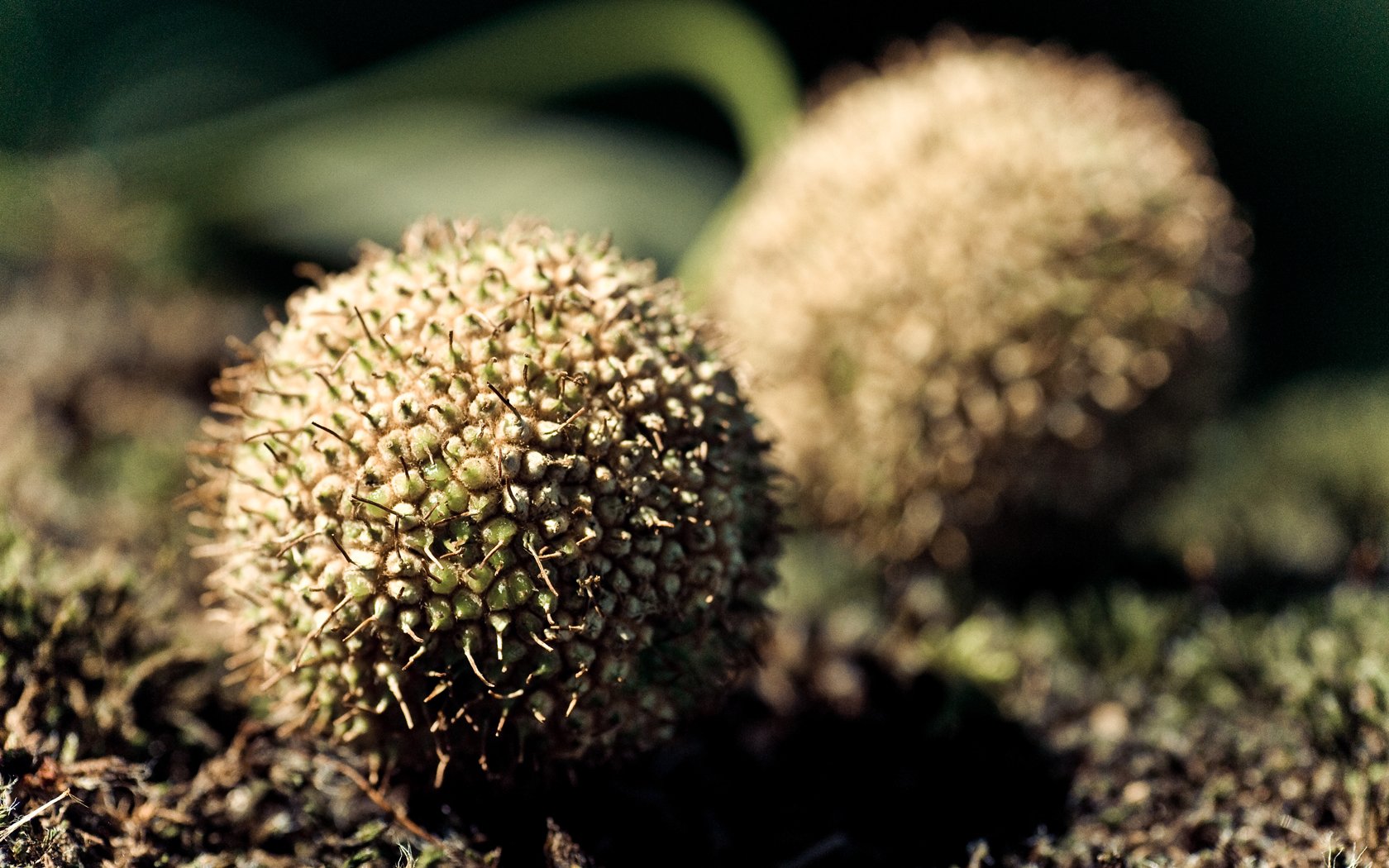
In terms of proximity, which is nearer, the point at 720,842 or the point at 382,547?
the point at 382,547

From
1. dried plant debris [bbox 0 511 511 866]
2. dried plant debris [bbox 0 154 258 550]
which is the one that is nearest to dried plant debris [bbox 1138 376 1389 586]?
dried plant debris [bbox 0 511 511 866]

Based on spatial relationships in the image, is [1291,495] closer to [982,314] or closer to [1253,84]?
[982,314]

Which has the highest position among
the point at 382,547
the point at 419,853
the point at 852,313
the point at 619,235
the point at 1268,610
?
the point at 619,235

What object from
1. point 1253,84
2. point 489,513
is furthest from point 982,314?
point 1253,84

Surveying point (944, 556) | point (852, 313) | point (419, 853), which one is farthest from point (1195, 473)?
point (419, 853)

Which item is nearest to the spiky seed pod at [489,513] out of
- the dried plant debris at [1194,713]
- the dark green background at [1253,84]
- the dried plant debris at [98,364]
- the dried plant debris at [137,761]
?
the dried plant debris at [137,761]

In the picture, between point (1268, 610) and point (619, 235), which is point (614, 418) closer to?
point (1268, 610)

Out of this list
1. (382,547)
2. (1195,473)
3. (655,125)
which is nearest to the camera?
(382,547)
